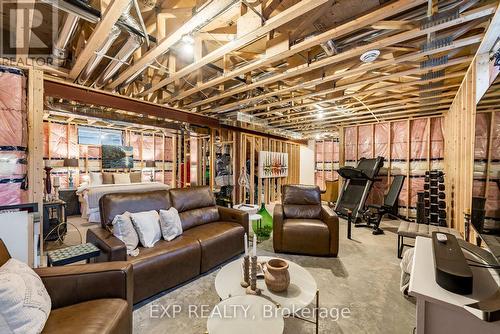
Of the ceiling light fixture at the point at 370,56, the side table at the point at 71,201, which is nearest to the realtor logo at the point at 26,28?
the ceiling light fixture at the point at 370,56

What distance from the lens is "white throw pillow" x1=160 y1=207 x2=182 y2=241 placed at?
7.98 ft

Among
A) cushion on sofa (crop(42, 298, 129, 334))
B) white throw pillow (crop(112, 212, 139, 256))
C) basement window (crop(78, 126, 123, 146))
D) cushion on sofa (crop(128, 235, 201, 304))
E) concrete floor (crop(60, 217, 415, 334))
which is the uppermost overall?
basement window (crop(78, 126, 123, 146))

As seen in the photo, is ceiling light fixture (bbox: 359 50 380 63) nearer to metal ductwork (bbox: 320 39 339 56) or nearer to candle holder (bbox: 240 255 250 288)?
metal ductwork (bbox: 320 39 339 56)

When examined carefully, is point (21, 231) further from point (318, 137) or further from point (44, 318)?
point (318, 137)

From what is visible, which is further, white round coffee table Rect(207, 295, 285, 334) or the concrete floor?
the concrete floor

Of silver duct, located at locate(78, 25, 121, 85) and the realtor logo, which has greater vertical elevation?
the realtor logo

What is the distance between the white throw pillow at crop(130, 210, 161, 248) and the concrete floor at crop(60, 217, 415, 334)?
0.54 metres

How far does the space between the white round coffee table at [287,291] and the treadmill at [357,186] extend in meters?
3.28

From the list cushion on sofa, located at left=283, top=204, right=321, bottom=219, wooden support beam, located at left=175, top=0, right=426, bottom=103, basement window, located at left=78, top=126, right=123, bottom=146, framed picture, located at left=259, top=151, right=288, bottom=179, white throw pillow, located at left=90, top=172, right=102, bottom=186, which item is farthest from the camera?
basement window, located at left=78, top=126, right=123, bottom=146

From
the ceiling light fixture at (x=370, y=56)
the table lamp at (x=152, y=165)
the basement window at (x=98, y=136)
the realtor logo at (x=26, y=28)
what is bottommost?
the table lamp at (x=152, y=165)

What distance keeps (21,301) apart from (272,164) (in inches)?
241

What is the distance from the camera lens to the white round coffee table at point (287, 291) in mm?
1401

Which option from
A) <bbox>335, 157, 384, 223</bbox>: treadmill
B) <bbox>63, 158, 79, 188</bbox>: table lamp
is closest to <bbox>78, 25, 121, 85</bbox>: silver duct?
<bbox>63, 158, 79, 188</bbox>: table lamp

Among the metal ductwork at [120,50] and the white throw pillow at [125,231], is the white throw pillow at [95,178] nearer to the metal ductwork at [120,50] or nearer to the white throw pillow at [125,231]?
the metal ductwork at [120,50]
